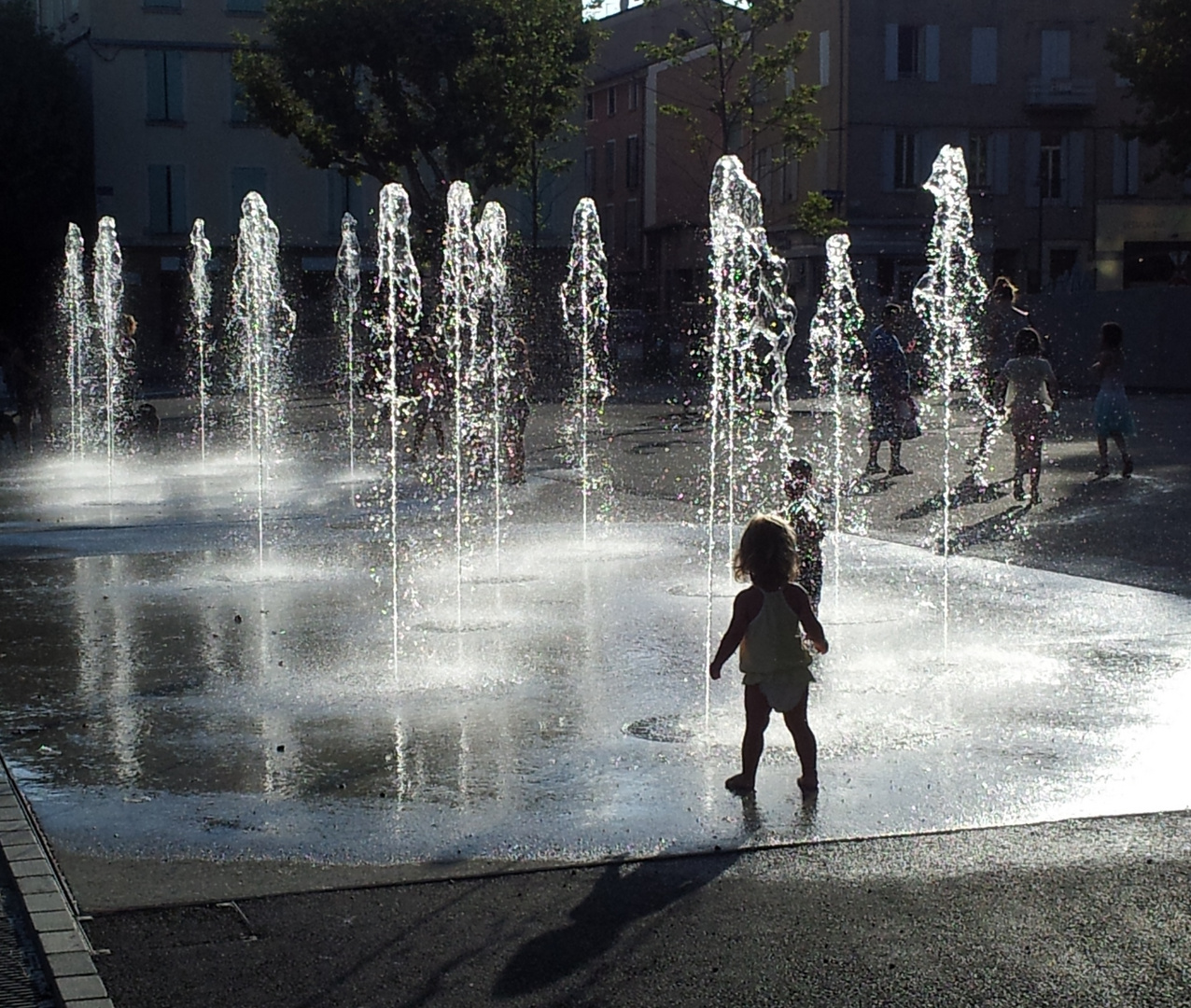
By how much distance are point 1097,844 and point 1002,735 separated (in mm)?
1465

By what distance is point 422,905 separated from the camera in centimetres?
499

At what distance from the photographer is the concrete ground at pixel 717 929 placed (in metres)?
4.39

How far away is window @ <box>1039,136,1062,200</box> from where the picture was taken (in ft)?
161

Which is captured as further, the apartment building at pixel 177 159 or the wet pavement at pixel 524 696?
the apartment building at pixel 177 159

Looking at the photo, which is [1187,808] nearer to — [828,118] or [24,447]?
[24,447]

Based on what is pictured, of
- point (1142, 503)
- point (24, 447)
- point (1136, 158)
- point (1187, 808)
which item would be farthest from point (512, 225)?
point (1187, 808)

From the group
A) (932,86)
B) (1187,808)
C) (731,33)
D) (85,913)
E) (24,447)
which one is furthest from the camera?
(932,86)

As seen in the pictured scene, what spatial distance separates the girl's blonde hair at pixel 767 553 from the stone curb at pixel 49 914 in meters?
2.46

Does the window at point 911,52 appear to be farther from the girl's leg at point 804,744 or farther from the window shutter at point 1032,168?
the girl's leg at point 804,744

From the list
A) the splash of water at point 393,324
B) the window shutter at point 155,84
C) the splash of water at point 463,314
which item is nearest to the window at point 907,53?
the splash of water at point 393,324

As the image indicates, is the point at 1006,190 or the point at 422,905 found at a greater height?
the point at 1006,190

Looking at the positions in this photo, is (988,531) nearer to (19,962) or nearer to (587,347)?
(19,962)

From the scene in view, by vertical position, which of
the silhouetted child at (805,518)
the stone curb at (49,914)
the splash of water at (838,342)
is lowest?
the stone curb at (49,914)

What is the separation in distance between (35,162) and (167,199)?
4.33 meters
